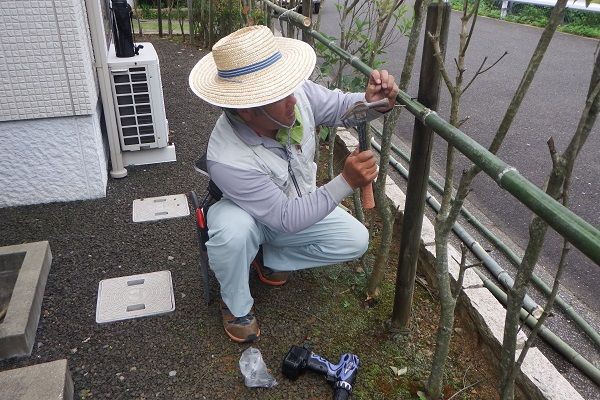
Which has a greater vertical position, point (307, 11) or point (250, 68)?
point (307, 11)

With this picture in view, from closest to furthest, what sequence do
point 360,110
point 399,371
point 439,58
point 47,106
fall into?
point 439,58
point 360,110
point 399,371
point 47,106

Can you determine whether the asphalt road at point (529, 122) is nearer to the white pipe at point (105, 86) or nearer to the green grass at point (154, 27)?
the white pipe at point (105, 86)

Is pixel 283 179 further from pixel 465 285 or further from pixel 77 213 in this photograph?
pixel 77 213

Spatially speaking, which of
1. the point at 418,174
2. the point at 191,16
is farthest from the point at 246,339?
the point at 191,16

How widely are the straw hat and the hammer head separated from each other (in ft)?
0.80

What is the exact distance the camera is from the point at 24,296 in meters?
2.37

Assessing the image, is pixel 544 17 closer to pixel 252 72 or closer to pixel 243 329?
pixel 252 72

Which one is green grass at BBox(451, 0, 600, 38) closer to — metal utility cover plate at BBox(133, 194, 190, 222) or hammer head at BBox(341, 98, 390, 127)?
metal utility cover plate at BBox(133, 194, 190, 222)

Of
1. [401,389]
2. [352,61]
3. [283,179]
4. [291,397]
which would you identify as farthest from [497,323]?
[352,61]

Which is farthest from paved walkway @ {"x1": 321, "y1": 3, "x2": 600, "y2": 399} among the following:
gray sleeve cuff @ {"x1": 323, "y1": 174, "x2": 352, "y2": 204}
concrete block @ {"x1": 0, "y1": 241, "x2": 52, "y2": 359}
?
concrete block @ {"x1": 0, "y1": 241, "x2": 52, "y2": 359}

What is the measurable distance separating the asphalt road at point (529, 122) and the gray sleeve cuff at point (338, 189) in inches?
76.6

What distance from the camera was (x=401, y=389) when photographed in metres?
2.13

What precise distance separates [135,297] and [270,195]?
1037 mm

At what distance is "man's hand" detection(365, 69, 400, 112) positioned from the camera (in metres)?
2.02
